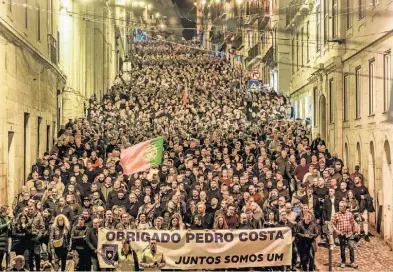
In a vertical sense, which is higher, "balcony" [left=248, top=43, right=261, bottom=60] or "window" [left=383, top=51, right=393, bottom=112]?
"balcony" [left=248, top=43, right=261, bottom=60]

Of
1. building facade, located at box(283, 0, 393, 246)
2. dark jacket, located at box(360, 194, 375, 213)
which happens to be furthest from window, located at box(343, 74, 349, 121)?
dark jacket, located at box(360, 194, 375, 213)

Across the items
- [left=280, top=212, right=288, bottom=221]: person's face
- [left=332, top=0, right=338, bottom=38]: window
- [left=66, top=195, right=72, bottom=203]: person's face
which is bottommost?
[left=280, top=212, right=288, bottom=221]: person's face

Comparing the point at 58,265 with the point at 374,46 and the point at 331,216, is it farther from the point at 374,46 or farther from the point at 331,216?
the point at 374,46

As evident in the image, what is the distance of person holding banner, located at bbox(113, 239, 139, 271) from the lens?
43.2 ft

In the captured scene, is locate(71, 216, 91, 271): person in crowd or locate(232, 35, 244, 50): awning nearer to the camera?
locate(71, 216, 91, 271): person in crowd

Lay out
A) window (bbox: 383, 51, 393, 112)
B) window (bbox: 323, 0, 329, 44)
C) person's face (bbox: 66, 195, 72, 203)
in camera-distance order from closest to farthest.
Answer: person's face (bbox: 66, 195, 72, 203) < window (bbox: 383, 51, 393, 112) < window (bbox: 323, 0, 329, 44)

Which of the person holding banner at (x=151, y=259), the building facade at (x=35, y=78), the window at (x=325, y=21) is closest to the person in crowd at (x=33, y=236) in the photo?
the person holding banner at (x=151, y=259)

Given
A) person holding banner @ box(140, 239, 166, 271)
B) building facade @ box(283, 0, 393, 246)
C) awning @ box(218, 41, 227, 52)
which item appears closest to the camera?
person holding banner @ box(140, 239, 166, 271)

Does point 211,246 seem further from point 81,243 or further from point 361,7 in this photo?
point 361,7

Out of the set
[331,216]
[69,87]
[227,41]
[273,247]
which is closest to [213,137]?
[331,216]

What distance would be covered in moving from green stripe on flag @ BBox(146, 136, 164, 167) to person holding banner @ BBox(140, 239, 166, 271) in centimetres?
631

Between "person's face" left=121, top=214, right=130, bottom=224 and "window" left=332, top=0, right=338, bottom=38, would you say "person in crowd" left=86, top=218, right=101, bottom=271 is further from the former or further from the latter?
"window" left=332, top=0, right=338, bottom=38

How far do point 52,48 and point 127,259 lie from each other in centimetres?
1698

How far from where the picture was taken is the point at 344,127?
89.2ft
